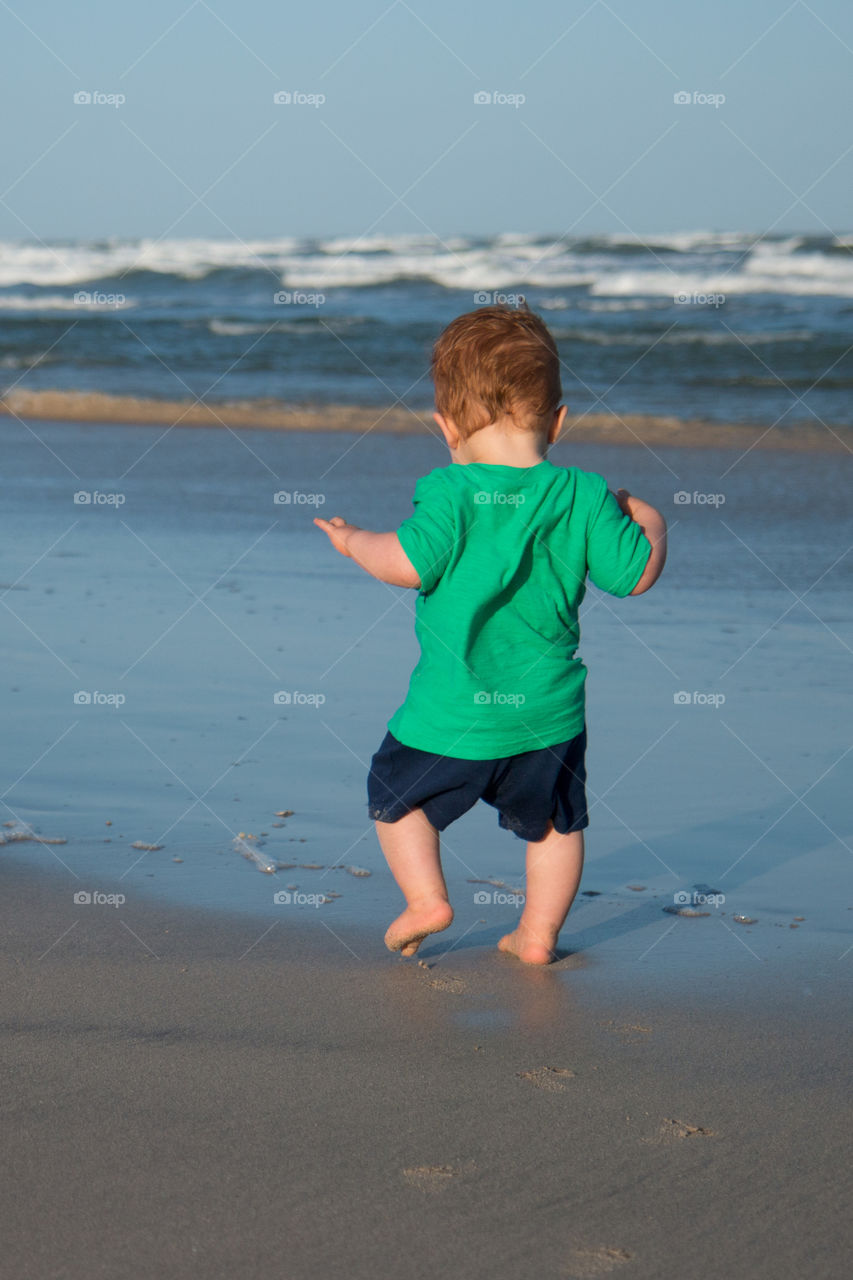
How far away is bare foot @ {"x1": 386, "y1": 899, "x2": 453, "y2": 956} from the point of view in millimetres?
2506

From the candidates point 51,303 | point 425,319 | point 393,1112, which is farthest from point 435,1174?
point 51,303

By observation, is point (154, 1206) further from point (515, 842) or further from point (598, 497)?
point (515, 842)

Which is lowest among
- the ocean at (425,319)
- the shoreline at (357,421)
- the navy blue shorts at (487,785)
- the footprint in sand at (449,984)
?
the footprint in sand at (449,984)

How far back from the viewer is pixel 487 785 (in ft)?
8.41

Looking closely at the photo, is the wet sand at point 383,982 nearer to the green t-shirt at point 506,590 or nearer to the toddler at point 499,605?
the toddler at point 499,605

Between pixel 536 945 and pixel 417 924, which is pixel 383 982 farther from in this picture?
pixel 536 945

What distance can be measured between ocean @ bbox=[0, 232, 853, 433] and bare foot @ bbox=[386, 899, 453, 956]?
12.8 feet

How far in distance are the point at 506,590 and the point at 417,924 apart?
604 mm

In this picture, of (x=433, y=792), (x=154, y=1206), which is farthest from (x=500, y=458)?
(x=154, y=1206)

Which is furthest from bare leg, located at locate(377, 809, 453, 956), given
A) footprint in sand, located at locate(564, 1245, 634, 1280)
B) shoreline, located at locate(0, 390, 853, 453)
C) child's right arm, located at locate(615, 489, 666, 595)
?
shoreline, located at locate(0, 390, 853, 453)

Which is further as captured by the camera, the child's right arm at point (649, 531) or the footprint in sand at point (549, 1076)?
the child's right arm at point (649, 531)

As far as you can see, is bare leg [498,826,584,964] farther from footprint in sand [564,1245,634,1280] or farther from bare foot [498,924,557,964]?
footprint in sand [564,1245,634,1280]

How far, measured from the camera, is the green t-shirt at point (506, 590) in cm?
249

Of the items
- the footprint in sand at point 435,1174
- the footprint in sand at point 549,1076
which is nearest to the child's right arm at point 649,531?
the footprint in sand at point 549,1076
